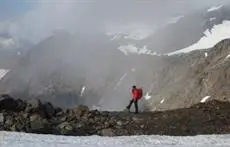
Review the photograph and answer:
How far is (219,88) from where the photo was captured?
185875 mm

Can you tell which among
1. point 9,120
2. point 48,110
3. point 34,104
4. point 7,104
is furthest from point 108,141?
point 7,104

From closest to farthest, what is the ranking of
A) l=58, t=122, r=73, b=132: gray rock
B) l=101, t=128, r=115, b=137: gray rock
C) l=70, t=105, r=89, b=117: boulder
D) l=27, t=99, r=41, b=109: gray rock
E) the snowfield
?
the snowfield
l=101, t=128, r=115, b=137: gray rock
l=58, t=122, r=73, b=132: gray rock
l=70, t=105, r=89, b=117: boulder
l=27, t=99, r=41, b=109: gray rock

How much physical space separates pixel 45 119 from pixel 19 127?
5.45ft

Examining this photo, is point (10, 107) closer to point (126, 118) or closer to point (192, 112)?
point (126, 118)

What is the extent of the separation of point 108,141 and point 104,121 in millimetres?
5317

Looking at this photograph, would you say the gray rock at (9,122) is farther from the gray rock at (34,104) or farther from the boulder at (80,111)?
the boulder at (80,111)

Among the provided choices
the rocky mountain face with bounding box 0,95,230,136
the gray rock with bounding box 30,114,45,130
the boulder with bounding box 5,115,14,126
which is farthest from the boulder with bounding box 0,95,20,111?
the gray rock with bounding box 30,114,45,130

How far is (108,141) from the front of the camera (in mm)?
26812

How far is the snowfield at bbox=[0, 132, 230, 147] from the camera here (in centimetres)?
2587

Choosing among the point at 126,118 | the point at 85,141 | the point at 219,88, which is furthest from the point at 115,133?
the point at 219,88

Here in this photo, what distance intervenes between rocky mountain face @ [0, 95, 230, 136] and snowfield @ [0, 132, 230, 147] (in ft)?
9.62

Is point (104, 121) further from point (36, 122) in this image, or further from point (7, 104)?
point (7, 104)

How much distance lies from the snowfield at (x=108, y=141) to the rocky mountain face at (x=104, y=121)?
293 cm

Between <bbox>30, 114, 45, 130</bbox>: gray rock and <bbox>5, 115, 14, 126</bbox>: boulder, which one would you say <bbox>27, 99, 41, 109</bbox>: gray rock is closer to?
<bbox>30, 114, 45, 130</bbox>: gray rock
